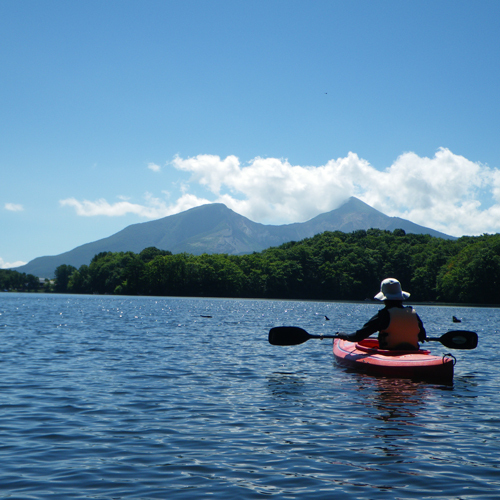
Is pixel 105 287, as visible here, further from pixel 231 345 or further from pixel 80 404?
pixel 80 404

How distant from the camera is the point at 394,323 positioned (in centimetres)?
1504

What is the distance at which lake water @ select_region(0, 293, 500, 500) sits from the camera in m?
6.69

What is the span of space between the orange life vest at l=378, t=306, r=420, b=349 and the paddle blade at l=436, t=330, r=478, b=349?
1.33m

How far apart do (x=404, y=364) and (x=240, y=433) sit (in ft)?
20.4

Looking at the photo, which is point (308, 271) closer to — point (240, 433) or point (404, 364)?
point (404, 364)

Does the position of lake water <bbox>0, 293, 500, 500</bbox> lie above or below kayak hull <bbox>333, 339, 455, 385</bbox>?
below

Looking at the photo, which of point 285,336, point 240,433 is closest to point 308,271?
point 285,336

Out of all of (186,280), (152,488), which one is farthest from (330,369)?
(186,280)

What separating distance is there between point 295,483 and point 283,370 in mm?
10162

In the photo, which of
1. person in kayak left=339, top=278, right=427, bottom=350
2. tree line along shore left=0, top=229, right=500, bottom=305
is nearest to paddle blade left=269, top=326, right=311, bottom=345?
person in kayak left=339, top=278, right=427, bottom=350

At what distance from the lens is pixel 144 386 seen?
1348cm

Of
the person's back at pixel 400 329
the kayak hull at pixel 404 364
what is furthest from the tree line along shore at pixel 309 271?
the kayak hull at pixel 404 364

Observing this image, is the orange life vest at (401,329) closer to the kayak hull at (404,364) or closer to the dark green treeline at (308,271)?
the kayak hull at (404,364)

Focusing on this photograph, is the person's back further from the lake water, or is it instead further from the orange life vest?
the lake water
